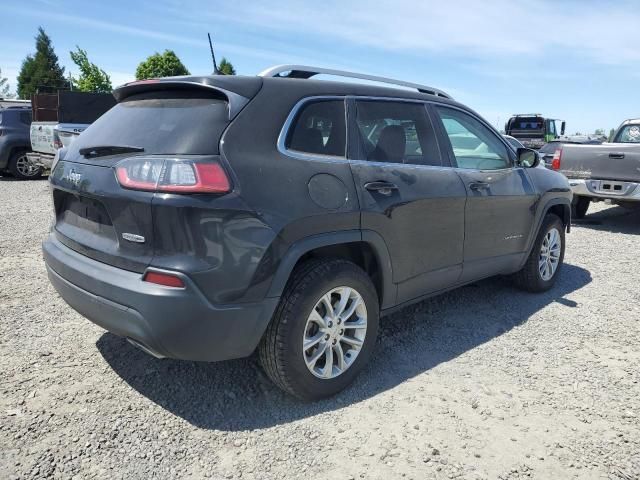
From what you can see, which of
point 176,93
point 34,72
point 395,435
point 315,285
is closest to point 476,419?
point 395,435

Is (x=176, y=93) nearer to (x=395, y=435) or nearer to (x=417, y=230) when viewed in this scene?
(x=417, y=230)

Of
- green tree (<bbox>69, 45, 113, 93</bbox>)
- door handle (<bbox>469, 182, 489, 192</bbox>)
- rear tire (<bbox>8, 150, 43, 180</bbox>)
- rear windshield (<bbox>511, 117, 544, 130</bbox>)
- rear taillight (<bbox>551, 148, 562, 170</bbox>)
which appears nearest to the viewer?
door handle (<bbox>469, 182, 489, 192</bbox>)

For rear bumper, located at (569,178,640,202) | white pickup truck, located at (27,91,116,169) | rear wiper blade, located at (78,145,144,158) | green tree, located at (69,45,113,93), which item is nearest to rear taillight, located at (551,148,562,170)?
rear bumper, located at (569,178,640,202)

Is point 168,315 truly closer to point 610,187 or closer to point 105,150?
point 105,150

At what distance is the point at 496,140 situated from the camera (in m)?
4.27

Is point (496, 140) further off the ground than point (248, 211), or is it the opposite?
point (496, 140)

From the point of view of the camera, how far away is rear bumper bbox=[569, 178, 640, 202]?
764cm

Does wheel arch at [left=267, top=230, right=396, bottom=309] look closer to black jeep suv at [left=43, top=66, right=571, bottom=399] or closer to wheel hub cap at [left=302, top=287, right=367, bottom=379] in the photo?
black jeep suv at [left=43, top=66, right=571, bottom=399]

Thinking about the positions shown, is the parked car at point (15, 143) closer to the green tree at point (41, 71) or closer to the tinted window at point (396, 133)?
the tinted window at point (396, 133)

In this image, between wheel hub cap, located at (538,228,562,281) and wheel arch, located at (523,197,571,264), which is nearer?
wheel arch, located at (523,197,571,264)

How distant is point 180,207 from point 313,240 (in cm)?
71

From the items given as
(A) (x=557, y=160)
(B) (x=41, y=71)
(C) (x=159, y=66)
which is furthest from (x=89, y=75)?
(A) (x=557, y=160)

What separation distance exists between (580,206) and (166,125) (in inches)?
331

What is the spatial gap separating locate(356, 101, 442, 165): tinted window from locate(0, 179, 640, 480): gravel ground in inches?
53.0
